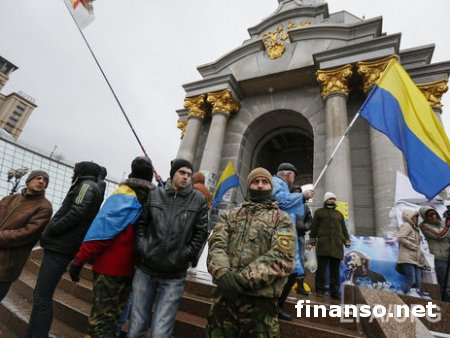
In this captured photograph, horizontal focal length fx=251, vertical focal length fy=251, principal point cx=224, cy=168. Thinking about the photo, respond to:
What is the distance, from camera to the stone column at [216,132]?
924 centimetres

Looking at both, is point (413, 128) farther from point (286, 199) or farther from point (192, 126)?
point (192, 126)

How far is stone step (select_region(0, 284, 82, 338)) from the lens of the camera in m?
3.13

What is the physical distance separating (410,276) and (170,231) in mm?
4944

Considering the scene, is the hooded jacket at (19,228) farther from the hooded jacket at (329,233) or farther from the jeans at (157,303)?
the hooded jacket at (329,233)

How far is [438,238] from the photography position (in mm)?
5016

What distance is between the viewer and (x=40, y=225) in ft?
9.70

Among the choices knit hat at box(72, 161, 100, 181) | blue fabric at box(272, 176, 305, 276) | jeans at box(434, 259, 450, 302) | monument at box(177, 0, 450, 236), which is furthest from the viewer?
monument at box(177, 0, 450, 236)

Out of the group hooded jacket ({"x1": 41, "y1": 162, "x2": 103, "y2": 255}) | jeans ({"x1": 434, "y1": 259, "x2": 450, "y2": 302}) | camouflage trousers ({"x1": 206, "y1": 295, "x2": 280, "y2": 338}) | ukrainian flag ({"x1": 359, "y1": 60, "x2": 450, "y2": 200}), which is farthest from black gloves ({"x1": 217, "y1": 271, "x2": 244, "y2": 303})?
jeans ({"x1": 434, "y1": 259, "x2": 450, "y2": 302})

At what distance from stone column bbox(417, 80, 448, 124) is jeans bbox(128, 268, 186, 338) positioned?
912cm

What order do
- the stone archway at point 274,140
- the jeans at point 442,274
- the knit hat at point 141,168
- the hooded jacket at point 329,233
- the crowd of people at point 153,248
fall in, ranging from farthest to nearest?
the stone archway at point 274,140 → the jeans at point 442,274 → the hooded jacket at point 329,233 → the knit hat at point 141,168 → the crowd of people at point 153,248

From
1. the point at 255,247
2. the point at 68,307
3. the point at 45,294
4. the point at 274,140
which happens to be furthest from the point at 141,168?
the point at 274,140

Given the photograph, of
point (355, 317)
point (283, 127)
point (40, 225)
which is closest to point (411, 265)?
point (355, 317)

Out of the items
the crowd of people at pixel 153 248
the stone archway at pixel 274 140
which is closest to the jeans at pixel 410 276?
the crowd of people at pixel 153 248

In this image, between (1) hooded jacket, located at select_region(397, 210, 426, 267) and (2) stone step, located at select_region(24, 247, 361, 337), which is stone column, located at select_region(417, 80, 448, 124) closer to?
(1) hooded jacket, located at select_region(397, 210, 426, 267)
